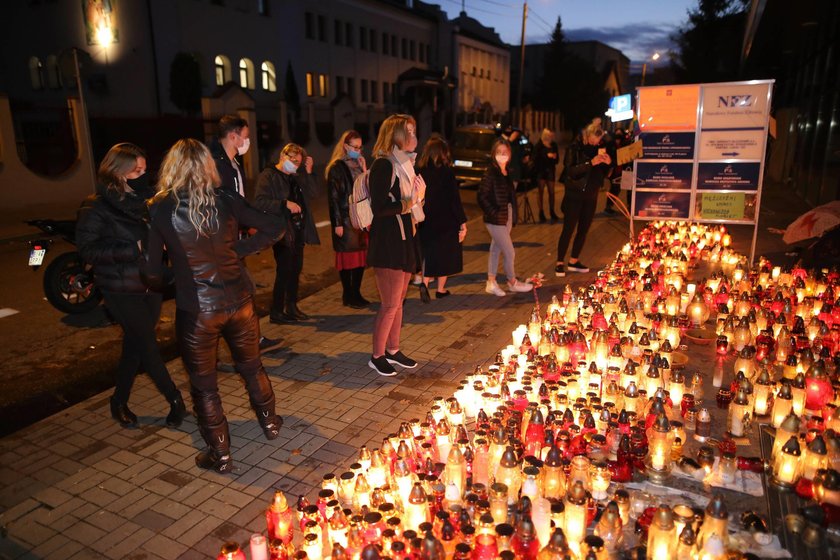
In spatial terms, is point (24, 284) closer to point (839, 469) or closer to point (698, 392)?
point (698, 392)

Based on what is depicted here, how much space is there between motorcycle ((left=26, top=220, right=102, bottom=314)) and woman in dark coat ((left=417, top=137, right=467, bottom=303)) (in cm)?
428

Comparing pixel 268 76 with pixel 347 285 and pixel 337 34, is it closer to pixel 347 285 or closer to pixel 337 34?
pixel 337 34

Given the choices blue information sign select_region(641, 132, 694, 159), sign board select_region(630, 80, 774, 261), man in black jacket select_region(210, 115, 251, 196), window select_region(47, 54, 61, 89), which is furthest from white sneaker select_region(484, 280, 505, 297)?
window select_region(47, 54, 61, 89)

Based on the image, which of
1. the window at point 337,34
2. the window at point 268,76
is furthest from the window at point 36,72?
the window at point 337,34

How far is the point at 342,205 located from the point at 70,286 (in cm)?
372

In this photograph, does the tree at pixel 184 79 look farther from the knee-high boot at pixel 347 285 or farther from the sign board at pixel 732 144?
the sign board at pixel 732 144

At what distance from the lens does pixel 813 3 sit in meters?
13.8

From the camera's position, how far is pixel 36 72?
93.5 feet

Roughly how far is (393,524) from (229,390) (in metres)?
2.86

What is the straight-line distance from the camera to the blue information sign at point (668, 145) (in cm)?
912

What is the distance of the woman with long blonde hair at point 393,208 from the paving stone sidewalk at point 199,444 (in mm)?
881

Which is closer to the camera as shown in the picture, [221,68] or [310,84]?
[221,68]

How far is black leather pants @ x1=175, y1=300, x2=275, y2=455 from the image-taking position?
375cm

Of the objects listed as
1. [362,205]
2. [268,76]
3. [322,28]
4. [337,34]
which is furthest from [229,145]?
[337,34]
